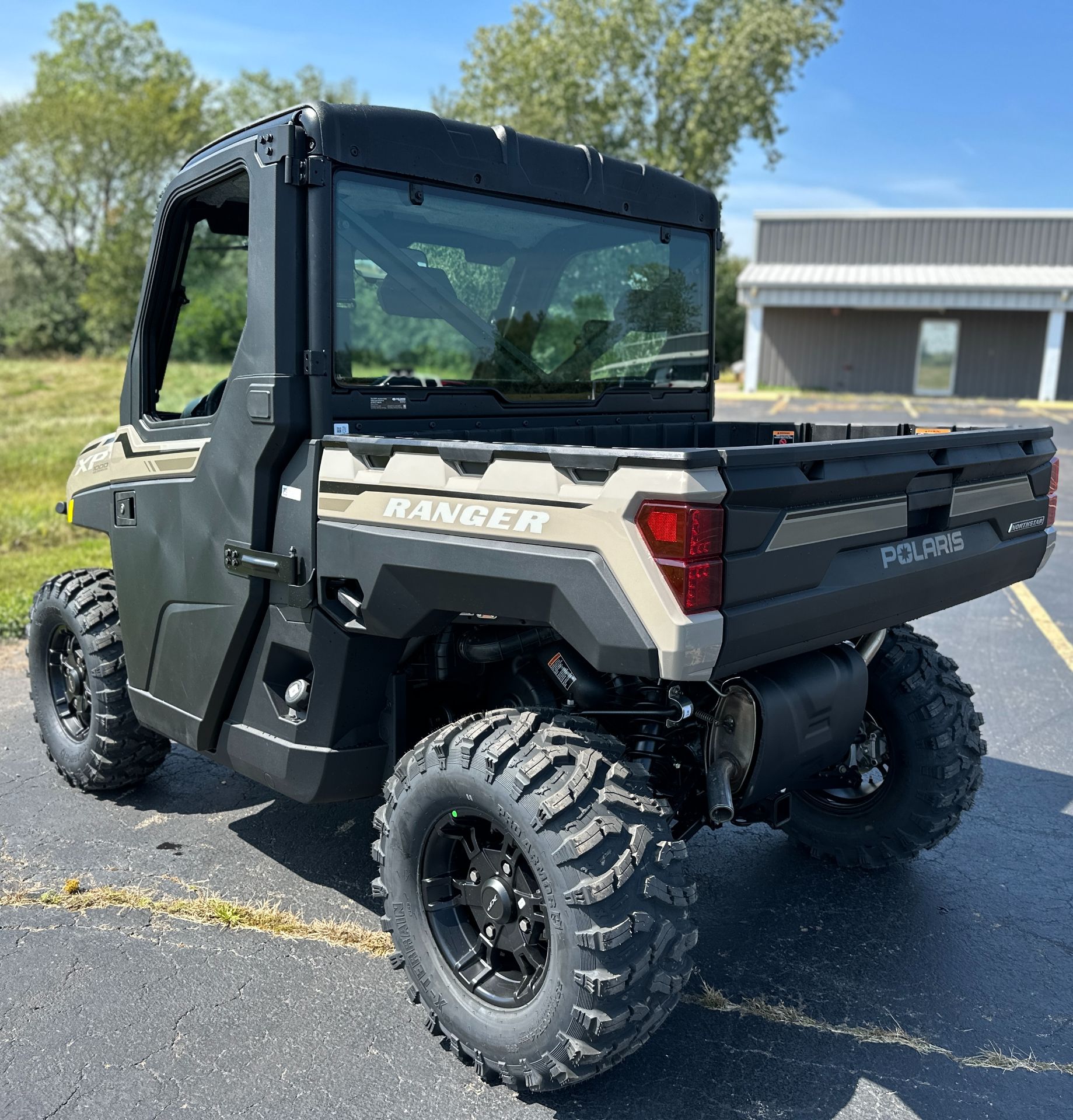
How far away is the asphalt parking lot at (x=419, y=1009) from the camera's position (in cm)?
263

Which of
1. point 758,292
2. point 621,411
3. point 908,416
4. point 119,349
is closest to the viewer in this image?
point 621,411

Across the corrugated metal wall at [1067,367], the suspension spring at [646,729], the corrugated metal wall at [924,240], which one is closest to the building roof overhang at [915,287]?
the corrugated metal wall at [924,240]

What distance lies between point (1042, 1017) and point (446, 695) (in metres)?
1.98

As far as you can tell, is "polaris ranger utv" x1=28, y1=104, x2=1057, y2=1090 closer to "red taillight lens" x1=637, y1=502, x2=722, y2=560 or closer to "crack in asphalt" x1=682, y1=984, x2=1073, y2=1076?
"red taillight lens" x1=637, y1=502, x2=722, y2=560

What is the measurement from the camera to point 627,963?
94.7 inches

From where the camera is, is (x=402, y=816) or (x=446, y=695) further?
(x=446, y=695)

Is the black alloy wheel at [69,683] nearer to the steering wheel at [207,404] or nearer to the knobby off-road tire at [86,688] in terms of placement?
the knobby off-road tire at [86,688]

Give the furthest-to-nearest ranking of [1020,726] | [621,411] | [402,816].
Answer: [1020,726] < [621,411] < [402,816]

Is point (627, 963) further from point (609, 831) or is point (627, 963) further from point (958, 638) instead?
point (958, 638)

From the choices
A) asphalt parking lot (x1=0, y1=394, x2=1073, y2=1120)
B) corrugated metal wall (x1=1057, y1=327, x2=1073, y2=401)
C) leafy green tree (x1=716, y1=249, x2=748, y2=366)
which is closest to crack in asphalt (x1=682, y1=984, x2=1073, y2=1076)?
asphalt parking lot (x1=0, y1=394, x2=1073, y2=1120)

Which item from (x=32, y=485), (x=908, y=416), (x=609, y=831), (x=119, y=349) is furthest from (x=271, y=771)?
(x=119, y=349)

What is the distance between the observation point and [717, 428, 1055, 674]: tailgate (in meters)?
2.35

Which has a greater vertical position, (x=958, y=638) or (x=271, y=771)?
(x=271, y=771)

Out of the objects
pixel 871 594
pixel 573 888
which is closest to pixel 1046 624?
pixel 871 594
